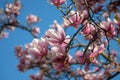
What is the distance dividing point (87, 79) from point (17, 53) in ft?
18.0

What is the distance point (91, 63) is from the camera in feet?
6.74

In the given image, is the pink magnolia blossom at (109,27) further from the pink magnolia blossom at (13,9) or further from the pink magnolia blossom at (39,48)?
the pink magnolia blossom at (13,9)

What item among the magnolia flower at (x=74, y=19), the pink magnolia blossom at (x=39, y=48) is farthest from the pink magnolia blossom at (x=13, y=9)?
the pink magnolia blossom at (x=39, y=48)

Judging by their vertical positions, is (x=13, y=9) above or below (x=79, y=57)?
above

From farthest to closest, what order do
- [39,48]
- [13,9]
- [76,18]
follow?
1. [13,9]
2. [76,18]
3. [39,48]

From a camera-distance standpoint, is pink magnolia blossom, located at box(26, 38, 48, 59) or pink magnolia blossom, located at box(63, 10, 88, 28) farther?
pink magnolia blossom, located at box(63, 10, 88, 28)

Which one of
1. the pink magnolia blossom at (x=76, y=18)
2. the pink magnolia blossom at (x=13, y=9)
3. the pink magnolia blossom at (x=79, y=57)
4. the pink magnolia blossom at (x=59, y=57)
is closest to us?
the pink magnolia blossom at (x=59, y=57)

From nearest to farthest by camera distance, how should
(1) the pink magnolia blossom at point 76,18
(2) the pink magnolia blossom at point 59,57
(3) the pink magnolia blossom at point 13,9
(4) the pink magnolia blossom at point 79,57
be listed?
(2) the pink magnolia blossom at point 59,57 → (4) the pink magnolia blossom at point 79,57 → (1) the pink magnolia blossom at point 76,18 → (3) the pink magnolia blossom at point 13,9

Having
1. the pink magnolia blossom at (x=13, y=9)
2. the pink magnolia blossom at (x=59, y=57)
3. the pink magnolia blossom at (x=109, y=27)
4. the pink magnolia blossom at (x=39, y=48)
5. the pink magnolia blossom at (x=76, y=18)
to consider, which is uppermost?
the pink magnolia blossom at (x=13, y=9)

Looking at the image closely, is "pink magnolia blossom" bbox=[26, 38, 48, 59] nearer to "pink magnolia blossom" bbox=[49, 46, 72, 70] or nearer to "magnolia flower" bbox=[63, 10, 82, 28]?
"pink magnolia blossom" bbox=[49, 46, 72, 70]

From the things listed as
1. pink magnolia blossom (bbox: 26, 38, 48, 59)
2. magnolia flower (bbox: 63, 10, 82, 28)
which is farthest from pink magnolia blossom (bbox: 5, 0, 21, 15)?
pink magnolia blossom (bbox: 26, 38, 48, 59)

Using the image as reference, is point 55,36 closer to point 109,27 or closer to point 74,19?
point 74,19

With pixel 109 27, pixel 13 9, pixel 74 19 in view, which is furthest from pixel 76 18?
pixel 13 9

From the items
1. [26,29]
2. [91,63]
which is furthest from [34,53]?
[26,29]
